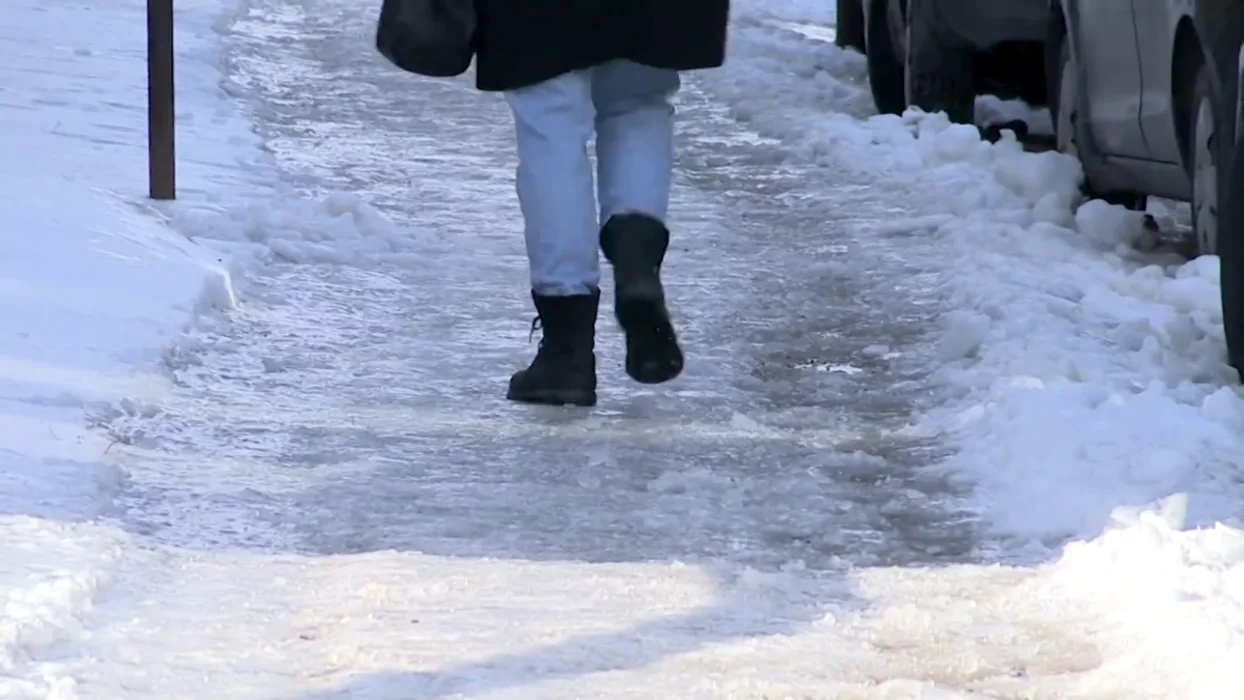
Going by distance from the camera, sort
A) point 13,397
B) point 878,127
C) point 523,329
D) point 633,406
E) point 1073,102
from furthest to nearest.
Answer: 1. point 878,127
2. point 1073,102
3. point 523,329
4. point 633,406
5. point 13,397

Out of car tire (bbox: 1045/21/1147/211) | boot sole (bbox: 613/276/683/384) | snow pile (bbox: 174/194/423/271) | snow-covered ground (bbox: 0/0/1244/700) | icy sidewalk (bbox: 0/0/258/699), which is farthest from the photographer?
car tire (bbox: 1045/21/1147/211)

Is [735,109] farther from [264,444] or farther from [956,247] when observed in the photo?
[264,444]

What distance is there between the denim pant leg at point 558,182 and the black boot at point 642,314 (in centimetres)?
9

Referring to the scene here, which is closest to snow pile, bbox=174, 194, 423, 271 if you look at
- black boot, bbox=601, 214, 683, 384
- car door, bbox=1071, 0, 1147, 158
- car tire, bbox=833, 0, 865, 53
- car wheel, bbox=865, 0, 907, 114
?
black boot, bbox=601, 214, 683, 384

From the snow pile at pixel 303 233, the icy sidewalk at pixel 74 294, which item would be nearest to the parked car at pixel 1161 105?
the snow pile at pixel 303 233

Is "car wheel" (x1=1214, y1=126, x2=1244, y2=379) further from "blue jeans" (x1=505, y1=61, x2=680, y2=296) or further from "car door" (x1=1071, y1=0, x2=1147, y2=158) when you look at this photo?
"car door" (x1=1071, y1=0, x2=1147, y2=158)

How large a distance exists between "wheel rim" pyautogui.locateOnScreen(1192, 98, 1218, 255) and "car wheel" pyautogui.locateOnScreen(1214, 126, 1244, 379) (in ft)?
1.42

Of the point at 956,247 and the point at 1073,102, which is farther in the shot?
the point at 1073,102

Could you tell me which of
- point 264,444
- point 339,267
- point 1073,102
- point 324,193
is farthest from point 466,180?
point 264,444

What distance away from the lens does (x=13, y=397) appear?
4.18m

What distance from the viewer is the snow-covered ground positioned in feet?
10.0

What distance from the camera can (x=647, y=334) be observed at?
448 centimetres

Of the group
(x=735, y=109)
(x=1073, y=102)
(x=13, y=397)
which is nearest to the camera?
(x=13, y=397)

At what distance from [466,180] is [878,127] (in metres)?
1.86
